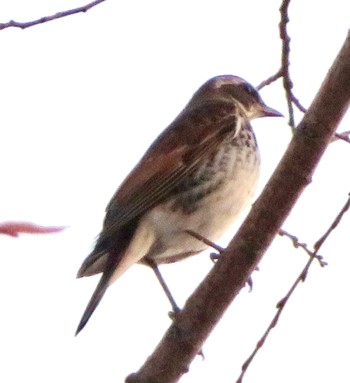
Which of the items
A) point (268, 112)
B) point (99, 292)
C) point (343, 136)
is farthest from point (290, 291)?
point (268, 112)

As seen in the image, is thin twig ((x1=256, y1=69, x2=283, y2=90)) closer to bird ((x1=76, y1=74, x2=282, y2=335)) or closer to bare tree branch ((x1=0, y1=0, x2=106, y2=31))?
bare tree branch ((x1=0, y1=0, x2=106, y2=31))

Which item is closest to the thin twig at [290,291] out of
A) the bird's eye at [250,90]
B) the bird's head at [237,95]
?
the bird's head at [237,95]

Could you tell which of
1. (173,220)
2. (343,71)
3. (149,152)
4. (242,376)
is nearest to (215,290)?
(242,376)

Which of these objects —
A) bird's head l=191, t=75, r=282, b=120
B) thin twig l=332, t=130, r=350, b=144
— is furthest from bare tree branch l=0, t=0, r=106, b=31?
bird's head l=191, t=75, r=282, b=120

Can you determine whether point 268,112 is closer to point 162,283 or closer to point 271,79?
point 162,283

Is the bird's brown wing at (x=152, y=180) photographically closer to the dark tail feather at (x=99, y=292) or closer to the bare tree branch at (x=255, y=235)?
the dark tail feather at (x=99, y=292)

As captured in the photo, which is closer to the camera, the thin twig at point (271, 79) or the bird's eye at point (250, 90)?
the thin twig at point (271, 79)
